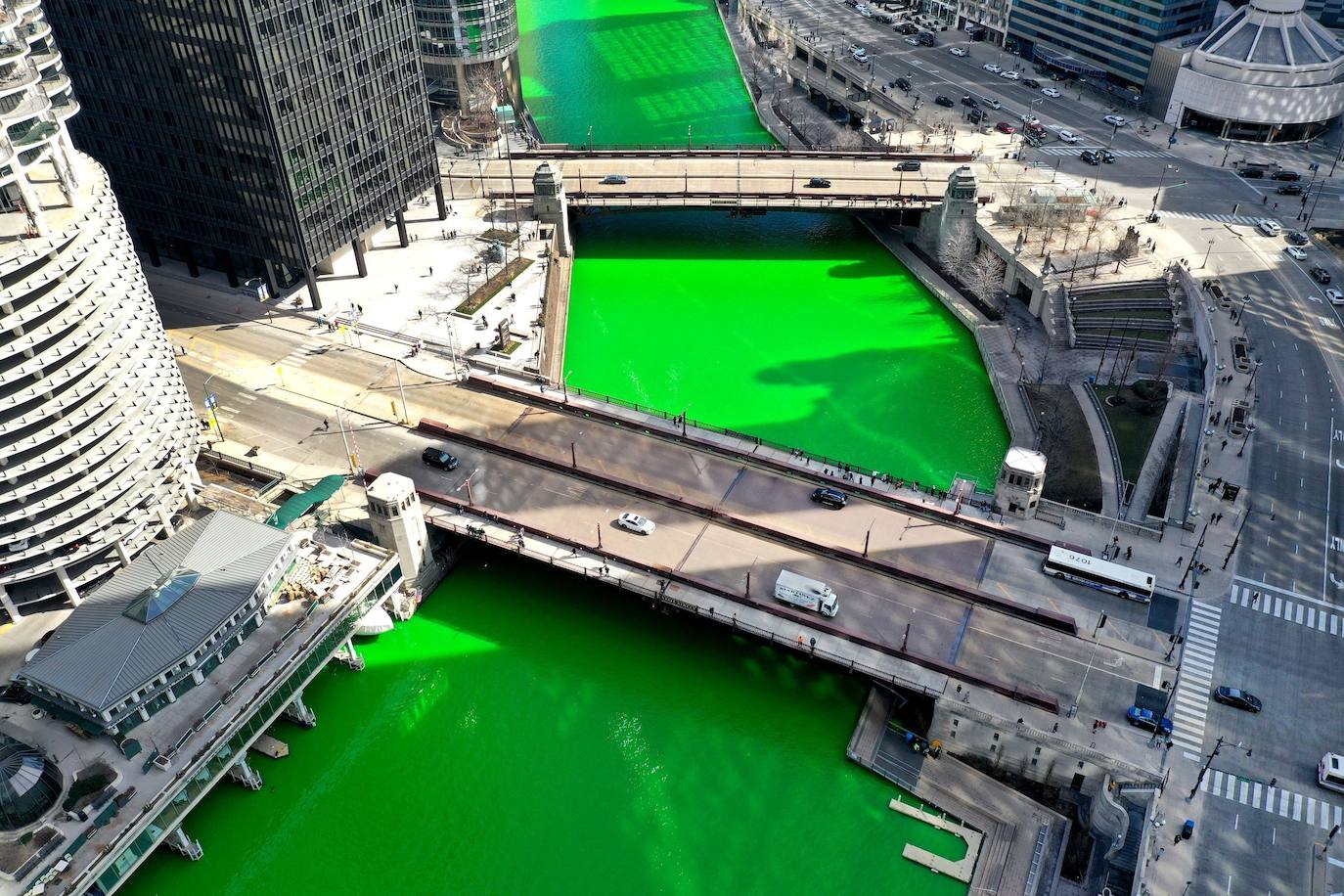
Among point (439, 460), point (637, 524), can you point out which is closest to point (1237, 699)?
point (637, 524)

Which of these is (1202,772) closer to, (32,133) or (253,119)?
(32,133)

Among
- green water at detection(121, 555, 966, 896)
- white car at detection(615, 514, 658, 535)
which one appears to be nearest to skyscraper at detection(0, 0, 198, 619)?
green water at detection(121, 555, 966, 896)

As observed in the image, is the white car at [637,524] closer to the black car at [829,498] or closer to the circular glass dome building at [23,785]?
the black car at [829,498]

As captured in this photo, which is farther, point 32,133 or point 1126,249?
point 1126,249

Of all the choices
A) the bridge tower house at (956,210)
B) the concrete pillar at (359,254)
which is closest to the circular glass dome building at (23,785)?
the concrete pillar at (359,254)

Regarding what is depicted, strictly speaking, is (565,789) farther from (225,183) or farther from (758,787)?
(225,183)

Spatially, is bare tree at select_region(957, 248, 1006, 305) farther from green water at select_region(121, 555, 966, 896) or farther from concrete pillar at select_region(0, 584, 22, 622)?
concrete pillar at select_region(0, 584, 22, 622)
